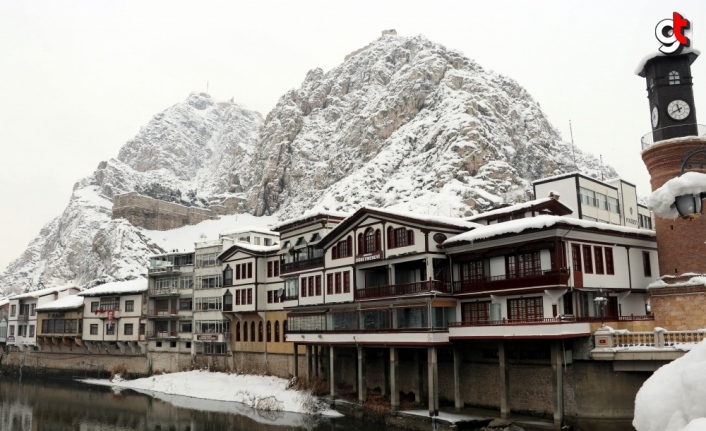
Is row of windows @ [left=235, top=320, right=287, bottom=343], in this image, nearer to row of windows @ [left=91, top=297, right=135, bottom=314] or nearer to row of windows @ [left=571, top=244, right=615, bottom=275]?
row of windows @ [left=91, top=297, right=135, bottom=314]

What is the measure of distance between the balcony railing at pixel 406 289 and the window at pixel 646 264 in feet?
47.5

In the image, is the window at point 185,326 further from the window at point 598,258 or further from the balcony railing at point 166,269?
the window at point 598,258

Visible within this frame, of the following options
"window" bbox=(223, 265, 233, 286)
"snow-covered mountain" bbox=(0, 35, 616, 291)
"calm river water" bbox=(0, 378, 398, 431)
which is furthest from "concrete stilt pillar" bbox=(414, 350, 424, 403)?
"snow-covered mountain" bbox=(0, 35, 616, 291)

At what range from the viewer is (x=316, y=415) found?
1907 inches

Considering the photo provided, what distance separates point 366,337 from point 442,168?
82.0m

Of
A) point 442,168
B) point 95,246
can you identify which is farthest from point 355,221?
point 95,246

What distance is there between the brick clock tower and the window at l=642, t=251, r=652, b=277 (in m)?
1.80

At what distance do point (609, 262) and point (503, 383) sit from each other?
1129 centimetres

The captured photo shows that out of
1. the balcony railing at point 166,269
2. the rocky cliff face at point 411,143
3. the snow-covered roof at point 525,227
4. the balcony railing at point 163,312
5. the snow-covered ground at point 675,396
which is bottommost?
the snow-covered ground at point 675,396

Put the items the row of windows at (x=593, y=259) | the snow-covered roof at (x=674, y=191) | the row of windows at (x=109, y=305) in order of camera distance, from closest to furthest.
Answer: the snow-covered roof at (x=674, y=191), the row of windows at (x=593, y=259), the row of windows at (x=109, y=305)

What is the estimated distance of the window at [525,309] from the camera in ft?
129

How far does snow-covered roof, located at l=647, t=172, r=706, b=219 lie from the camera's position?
921cm

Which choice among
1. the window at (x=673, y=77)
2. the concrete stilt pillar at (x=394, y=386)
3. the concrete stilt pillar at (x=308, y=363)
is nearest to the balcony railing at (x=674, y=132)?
the window at (x=673, y=77)

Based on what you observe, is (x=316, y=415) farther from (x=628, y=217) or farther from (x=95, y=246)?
(x=95, y=246)
